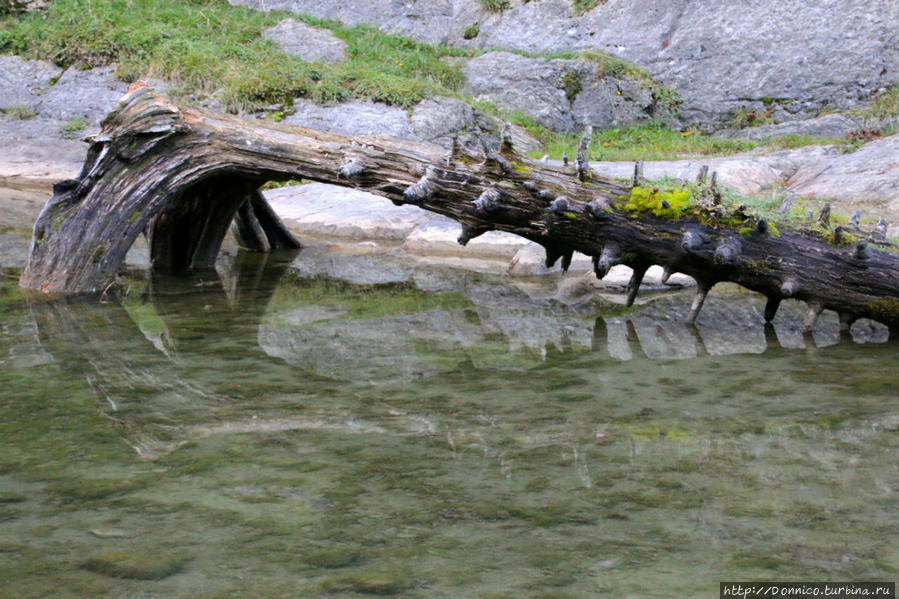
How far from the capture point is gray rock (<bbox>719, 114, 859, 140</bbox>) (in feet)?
43.6

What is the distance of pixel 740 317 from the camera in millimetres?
6375

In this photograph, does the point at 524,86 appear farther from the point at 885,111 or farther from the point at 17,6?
the point at 17,6

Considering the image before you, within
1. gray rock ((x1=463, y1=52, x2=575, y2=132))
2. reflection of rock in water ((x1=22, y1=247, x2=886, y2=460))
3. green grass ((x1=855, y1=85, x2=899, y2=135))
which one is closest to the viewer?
reflection of rock in water ((x1=22, y1=247, x2=886, y2=460))

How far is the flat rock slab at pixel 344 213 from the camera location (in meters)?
9.83

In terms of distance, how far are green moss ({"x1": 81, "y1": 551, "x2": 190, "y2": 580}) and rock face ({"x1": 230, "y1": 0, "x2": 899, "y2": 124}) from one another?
45.8ft

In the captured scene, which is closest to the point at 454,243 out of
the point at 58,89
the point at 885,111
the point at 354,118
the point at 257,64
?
the point at 354,118

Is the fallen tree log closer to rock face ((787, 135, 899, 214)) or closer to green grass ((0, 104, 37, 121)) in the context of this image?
rock face ((787, 135, 899, 214))

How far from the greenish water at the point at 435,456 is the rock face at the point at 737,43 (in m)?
9.71

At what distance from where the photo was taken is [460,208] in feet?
19.9

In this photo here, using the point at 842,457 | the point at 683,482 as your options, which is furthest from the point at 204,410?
the point at 842,457

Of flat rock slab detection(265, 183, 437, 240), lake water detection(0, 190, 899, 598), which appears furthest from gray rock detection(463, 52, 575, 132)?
lake water detection(0, 190, 899, 598)

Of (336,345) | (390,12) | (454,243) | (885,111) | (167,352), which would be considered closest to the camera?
(167,352)

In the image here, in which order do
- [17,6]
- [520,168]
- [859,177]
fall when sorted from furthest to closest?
1. [17,6]
2. [859,177]
3. [520,168]

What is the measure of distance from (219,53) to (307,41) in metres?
2.03
